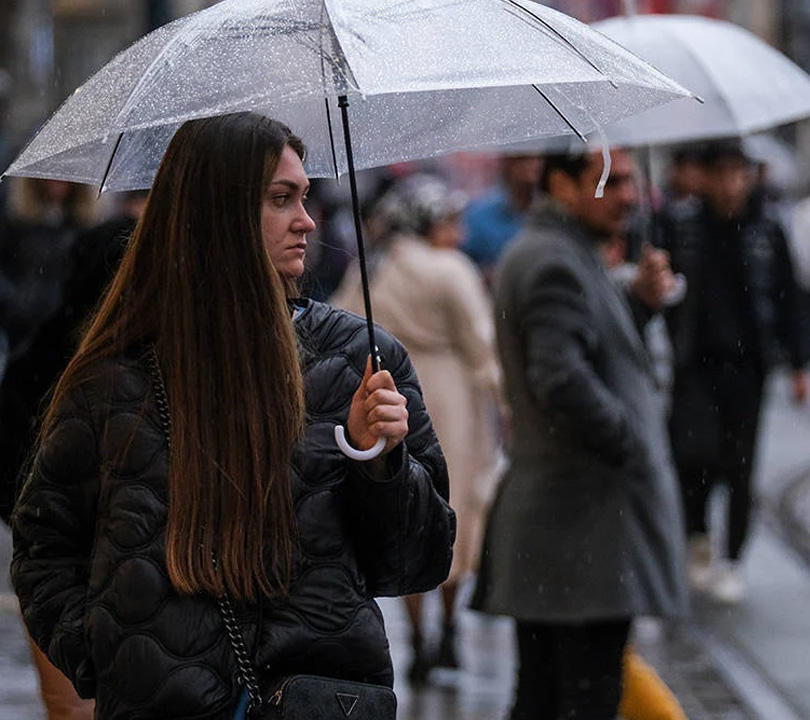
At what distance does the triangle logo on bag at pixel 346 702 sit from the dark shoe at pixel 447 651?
4.52m

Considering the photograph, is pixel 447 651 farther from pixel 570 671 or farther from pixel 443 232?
pixel 570 671

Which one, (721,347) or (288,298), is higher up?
(288,298)

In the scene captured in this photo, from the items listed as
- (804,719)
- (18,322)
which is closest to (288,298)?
(804,719)

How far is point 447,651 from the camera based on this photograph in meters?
7.78

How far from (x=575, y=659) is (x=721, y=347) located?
4227 millimetres

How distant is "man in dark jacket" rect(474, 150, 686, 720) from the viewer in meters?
5.44

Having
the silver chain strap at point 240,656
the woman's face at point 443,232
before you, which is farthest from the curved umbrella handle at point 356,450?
the woman's face at point 443,232

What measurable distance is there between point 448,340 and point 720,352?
1.65m

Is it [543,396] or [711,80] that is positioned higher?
[711,80]

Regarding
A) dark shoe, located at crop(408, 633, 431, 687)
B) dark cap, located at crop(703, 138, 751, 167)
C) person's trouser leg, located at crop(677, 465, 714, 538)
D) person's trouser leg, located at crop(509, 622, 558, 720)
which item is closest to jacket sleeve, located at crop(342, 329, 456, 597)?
person's trouser leg, located at crop(509, 622, 558, 720)

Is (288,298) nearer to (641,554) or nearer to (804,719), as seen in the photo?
(641,554)

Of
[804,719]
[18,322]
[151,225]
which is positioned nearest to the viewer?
[151,225]

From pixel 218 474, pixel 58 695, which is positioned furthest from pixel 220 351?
pixel 58 695

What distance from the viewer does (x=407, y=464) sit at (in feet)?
11.0
